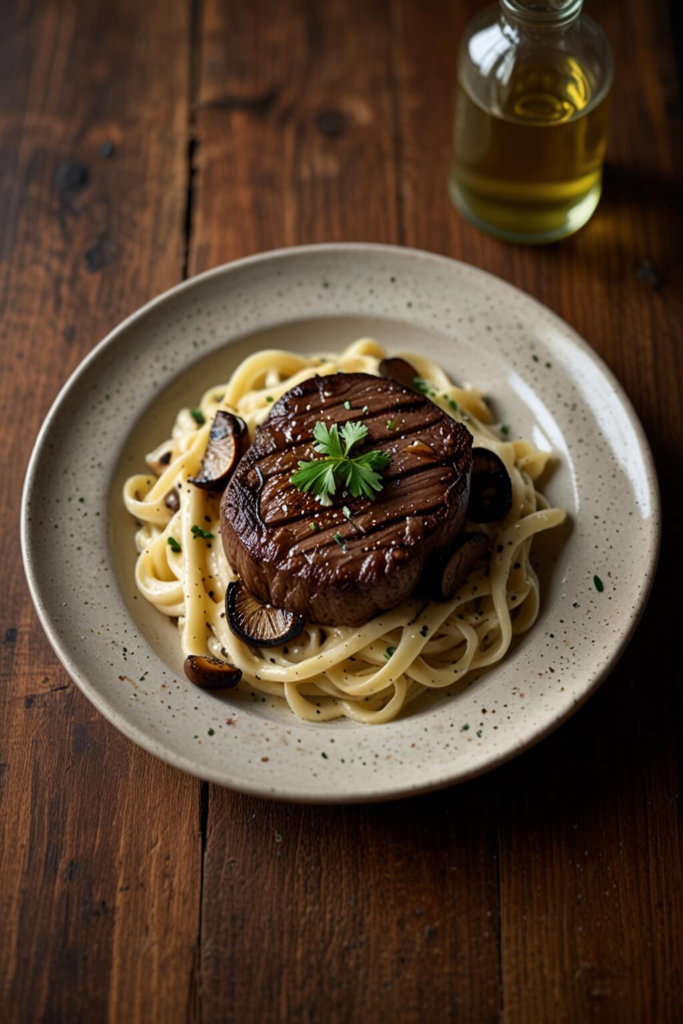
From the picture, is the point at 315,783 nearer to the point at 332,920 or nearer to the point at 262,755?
the point at 262,755

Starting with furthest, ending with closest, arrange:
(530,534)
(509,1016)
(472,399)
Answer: (472,399) < (530,534) < (509,1016)

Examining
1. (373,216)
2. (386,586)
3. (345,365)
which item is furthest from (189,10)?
(386,586)

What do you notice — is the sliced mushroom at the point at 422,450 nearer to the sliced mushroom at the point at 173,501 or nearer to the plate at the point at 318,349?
the plate at the point at 318,349

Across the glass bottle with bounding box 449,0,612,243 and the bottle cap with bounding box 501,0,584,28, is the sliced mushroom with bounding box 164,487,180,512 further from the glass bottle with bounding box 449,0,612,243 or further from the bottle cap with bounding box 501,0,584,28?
the bottle cap with bounding box 501,0,584,28

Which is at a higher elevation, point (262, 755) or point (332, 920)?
point (262, 755)

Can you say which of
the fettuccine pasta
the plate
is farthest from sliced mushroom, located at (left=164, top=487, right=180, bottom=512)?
the plate

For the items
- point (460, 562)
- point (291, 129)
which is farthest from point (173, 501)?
point (291, 129)

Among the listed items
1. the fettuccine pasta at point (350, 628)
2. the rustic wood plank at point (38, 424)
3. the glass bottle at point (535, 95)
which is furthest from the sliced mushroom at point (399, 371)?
the rustic wood plank at point (38, 424)
